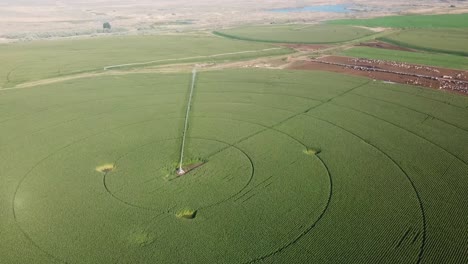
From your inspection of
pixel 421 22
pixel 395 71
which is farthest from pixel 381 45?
pixel 421 22

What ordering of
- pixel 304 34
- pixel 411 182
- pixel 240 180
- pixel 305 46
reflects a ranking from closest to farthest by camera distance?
1. pixel 411 182
2. pixel 240 180
3. pixel 305 46
4. pixel 304 34

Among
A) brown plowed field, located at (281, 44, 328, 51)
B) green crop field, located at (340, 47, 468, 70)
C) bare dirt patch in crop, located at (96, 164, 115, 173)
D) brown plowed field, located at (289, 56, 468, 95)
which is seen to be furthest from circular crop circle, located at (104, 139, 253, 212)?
brown plowed field, located at (281, 44, 328, 51)

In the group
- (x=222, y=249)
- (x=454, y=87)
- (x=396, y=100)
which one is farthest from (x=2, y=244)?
(x=454, y=87)

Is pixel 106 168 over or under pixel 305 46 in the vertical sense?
under

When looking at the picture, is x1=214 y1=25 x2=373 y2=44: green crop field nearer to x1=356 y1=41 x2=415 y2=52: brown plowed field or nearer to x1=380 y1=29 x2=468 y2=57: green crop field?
x1=356 y1=41 x2=415 y2=52: brown plowed field

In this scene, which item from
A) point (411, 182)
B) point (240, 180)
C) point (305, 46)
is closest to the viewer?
point (411, 182)

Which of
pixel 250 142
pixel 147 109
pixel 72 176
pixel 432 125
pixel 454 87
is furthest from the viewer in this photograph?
pixel 454 87

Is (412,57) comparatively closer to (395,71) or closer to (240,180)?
(395,71)

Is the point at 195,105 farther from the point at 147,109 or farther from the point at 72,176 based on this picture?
the point at 72,176
